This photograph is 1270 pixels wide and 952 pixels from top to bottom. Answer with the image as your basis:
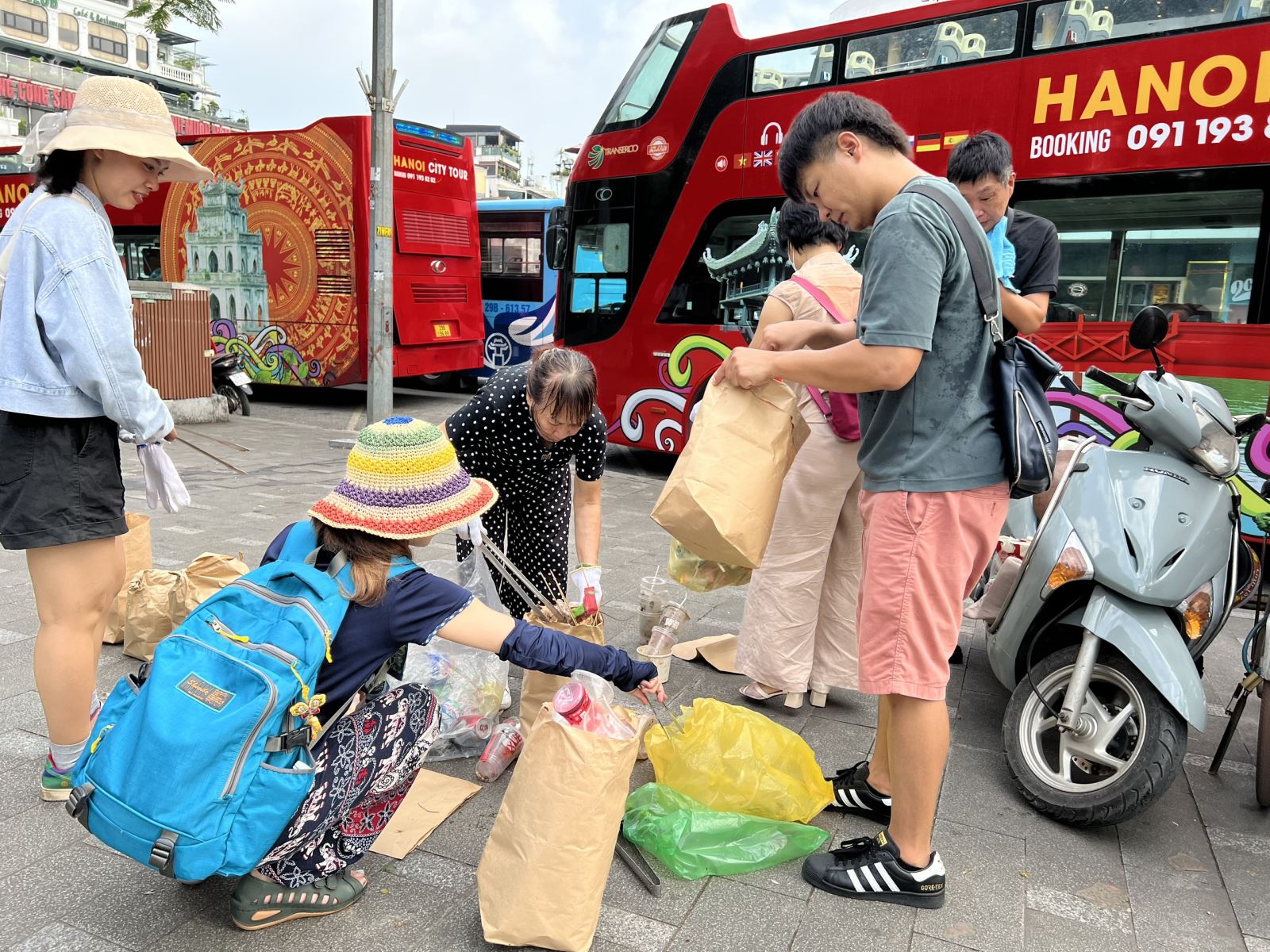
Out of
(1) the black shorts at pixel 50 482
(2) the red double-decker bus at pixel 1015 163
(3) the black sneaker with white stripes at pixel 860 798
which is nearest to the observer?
(1) the black shorts at pixel 50 482

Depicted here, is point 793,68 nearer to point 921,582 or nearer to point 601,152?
point 601,152

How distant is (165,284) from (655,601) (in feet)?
26.4

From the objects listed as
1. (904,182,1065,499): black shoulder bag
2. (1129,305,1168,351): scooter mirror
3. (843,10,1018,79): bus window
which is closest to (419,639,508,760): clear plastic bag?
(904,182,1065,499): black shoulder bag

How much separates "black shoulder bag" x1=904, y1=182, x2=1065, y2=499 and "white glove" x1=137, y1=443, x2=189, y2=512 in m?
1.99

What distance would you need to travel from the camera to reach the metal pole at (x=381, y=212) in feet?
25.8

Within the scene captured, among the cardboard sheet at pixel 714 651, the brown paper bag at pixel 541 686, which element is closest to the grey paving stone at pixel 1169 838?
the cardboard sheet at pixel 714 651

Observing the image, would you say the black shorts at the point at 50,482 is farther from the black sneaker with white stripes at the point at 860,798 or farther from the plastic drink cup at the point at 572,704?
the black sneaker with white stripes at the point at 860,798

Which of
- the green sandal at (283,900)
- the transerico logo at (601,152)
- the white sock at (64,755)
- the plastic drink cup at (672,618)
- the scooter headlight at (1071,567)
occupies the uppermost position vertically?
the transerico logo at (601,152)

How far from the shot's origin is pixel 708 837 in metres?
2.10

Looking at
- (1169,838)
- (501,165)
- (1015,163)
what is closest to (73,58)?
(501,165)

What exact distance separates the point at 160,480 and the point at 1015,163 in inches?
206

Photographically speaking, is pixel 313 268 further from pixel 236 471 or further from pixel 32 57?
pixel 32 57

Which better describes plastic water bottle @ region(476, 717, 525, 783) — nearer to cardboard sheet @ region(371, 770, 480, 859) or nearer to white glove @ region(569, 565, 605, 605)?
cardboard sheet @ region(371, 770, 480, 859)

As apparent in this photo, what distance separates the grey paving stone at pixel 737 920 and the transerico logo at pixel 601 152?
633 centimetres
